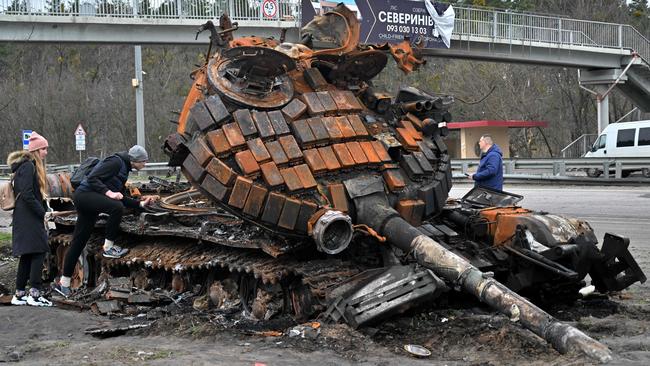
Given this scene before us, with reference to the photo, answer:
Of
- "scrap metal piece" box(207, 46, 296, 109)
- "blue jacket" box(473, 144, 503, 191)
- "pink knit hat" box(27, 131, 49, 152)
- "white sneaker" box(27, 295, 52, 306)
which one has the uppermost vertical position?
"scrap metal piece" box(207, 46, 296, 109)

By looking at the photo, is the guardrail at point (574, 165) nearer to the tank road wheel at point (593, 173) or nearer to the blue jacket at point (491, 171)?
the tank road wheel at point (593, 173)

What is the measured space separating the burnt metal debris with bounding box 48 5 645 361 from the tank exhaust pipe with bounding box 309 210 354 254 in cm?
1

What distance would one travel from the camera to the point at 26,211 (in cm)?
1006

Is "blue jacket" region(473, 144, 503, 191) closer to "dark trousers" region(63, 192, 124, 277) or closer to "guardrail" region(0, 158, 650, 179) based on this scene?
"dark trousers" region(63, 192, 124, 277)

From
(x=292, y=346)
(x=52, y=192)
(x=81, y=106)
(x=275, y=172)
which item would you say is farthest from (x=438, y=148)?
(x=81, y=106)

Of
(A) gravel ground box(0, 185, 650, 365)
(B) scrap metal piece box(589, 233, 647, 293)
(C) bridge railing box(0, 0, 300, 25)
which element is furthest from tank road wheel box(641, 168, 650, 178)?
(B) scrap metal piece box(589, 233, 647, 293)

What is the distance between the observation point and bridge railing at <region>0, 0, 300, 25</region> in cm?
2486

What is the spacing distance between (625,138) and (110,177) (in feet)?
85.4

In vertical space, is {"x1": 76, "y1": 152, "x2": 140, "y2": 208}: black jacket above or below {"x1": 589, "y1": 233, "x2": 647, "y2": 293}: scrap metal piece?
above

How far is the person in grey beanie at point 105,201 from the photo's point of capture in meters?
10.3

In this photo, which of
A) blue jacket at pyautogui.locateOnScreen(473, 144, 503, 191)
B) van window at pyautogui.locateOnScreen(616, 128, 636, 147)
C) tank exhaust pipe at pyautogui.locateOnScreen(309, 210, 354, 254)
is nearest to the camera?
tank exhaust pipe at pyautogui.locateOnScreen(309, 210, 354, 254)

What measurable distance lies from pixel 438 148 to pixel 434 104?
0.53 meters

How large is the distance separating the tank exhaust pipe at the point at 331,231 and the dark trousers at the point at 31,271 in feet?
12.7

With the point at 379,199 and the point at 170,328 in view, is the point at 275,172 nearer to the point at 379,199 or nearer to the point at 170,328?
the point at 379,199
